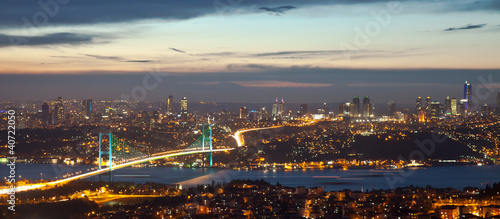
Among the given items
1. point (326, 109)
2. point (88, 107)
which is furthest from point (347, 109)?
point (88, 107)

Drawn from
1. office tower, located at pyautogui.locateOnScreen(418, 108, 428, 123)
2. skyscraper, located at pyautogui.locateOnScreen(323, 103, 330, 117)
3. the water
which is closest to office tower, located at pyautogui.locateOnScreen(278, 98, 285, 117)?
skyscraper, located at pyautogui.locateOnScreen(323, 103, 330, 117)

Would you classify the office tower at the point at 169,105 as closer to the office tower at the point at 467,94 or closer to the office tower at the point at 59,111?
the office tower at the point at 59,111

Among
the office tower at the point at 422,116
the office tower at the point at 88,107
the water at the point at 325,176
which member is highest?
the office tower at the point at 88,107

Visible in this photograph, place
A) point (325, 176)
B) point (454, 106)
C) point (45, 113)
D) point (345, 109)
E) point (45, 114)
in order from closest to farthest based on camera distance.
→ point (325, 176) < point (45, 114) < point (45, 113) < point (454, 106) < point (345, 109)

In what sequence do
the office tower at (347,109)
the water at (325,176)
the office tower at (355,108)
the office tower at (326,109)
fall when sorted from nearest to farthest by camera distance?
1. the water at (325,176)
2. the office tower at (355,108)
3. the office tower at (347,109)
4. the office tower at (326,109)

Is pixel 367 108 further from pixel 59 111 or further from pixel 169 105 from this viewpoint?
pixel 59 111

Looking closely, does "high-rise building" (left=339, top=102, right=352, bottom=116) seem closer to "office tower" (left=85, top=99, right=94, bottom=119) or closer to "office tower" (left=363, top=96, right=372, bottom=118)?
"office tower" (left=363, top=96, right=372, bottom=118)

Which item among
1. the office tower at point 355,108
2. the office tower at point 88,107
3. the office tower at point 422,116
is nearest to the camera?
the office tower at point 88,107

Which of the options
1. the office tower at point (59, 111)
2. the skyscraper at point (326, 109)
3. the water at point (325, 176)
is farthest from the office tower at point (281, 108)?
the water at point (325, 176)

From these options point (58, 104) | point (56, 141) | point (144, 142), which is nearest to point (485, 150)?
point (144, 142)
